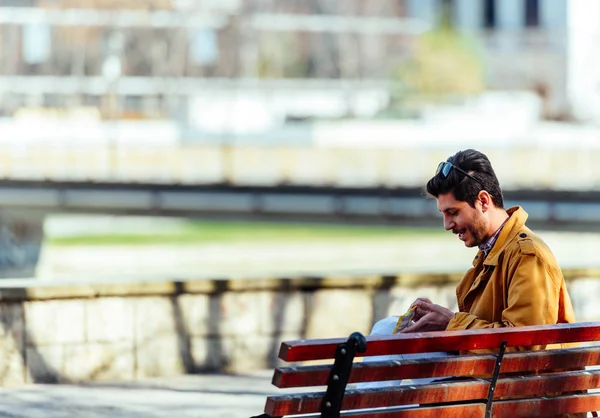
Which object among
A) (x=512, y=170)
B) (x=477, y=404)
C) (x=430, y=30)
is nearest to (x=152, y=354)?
(x=477, y=404)

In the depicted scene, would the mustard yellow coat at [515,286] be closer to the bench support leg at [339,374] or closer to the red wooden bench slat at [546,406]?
the red wooden bench slat at [546,406]

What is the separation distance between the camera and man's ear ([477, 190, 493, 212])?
432cm

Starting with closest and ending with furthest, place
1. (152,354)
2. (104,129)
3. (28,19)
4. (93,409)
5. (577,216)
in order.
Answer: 1. (93,409)
2. (152,354)
3. (577,216)
4. (104,129)
5. (28,19)

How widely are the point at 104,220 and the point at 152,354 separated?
28.5 m

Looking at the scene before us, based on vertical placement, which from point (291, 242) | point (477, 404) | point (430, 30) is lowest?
point (291, 242)

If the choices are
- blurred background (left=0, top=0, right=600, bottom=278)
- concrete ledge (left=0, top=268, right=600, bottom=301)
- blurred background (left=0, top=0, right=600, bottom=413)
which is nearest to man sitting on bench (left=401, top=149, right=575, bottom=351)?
concrete ledge (left=0, top=268, right=600, bottom=301)

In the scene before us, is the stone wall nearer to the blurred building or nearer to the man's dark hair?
the man's dark hair

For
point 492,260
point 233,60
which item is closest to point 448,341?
point 492,260

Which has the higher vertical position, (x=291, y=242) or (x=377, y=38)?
(x=377, y=38)

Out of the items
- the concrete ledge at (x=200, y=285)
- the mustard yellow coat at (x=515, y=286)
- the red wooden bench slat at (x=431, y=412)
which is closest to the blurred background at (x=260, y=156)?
the concrete ledge at (x=200, y=285)

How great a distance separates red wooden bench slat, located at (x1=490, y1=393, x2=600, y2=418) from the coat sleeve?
0.26 m

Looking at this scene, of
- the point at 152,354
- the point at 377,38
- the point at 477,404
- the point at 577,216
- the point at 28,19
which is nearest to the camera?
the point at 477,404

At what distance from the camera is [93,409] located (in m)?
6.92

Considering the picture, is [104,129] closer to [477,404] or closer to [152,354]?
[152,354]
